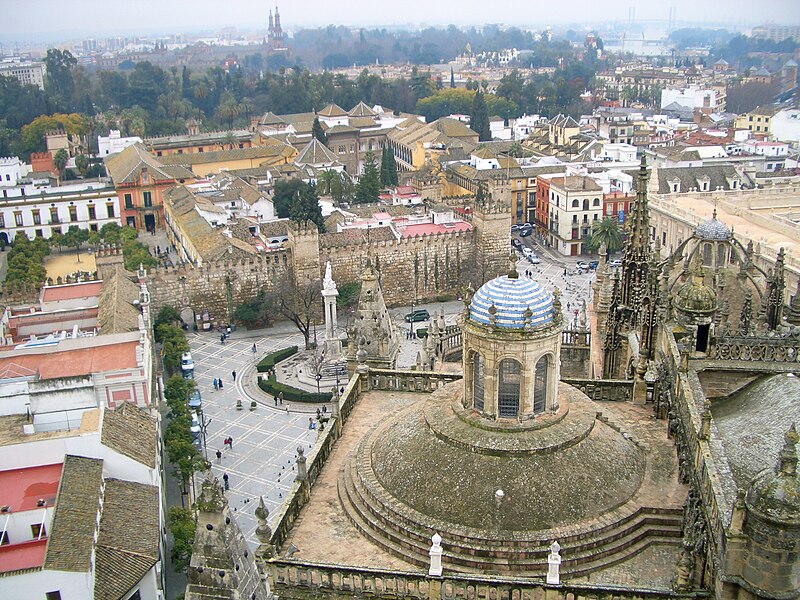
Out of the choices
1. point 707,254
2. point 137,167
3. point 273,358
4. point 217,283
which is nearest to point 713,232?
point 707,254

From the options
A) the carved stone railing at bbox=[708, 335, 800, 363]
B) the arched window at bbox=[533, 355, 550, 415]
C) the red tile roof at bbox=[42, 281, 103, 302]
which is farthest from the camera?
the red tile roof at bbox=[42, 281, 103, 302]

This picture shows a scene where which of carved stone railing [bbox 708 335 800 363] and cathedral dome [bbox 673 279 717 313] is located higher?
cathedral dome [bbox 673 279 717 313]

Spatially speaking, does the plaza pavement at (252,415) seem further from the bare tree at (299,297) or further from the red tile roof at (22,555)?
the red tile roof at (22,555)

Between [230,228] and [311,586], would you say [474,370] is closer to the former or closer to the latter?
[311,586]

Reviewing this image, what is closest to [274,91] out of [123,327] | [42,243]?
[42,243]

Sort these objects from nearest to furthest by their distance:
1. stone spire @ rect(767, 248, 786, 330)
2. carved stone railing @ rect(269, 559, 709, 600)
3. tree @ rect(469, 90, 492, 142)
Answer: carved stone railing @ rect(269, 559, 709, 600) → stone spire @ rect(767, 248, 786, 330) → tree @ rect(469, 90, 492, 142)

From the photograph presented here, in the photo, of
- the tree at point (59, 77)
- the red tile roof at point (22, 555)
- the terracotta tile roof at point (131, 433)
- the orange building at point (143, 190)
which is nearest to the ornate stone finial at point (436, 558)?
the red tile roof at point (22, 555)

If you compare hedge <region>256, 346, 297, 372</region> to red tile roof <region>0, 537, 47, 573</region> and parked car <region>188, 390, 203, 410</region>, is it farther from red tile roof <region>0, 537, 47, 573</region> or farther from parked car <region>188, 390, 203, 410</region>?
red tile roof <region>0, 537, 47, 573</region>

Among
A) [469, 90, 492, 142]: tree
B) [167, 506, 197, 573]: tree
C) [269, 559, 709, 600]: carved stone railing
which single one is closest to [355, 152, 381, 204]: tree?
[469, 90, 492, 142]: tree
